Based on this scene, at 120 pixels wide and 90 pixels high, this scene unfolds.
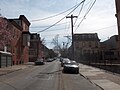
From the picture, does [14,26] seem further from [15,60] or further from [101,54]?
[101,54]

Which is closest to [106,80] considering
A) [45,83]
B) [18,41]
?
[45,83]

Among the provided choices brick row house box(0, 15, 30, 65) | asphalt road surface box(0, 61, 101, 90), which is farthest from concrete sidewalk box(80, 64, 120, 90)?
brick row house box(0, 15, 30, 65)

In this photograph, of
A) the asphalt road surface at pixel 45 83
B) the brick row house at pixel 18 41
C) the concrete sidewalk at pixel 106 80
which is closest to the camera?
the asphalt road surface at pixel 45 83

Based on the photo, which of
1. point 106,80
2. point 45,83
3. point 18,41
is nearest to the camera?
point 45,83

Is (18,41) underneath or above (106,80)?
above

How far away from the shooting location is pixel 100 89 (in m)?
14.8

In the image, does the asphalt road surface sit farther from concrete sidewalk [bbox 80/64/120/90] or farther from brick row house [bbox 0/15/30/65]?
brick row house [bbox 0/15/30/65]

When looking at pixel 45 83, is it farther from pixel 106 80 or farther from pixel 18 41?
pixel 18 41

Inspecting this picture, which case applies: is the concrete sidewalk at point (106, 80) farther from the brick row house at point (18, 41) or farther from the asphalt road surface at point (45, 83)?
the brick row house at point (18, 41)

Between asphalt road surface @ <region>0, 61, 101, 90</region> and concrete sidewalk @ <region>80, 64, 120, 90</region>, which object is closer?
asphalt road surface @ <region>0, 61, 101, 90</region>

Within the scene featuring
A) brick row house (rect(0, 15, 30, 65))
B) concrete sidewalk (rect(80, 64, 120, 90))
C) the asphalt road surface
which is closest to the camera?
the asphalt road surface

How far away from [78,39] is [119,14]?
9804 centimetres

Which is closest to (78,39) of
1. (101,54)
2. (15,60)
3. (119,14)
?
(15,60)

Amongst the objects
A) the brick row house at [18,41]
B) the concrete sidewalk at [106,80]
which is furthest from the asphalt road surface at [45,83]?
the brick row house at [18,41]
